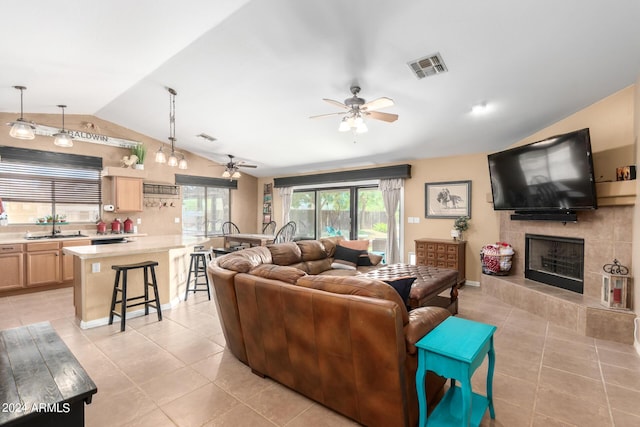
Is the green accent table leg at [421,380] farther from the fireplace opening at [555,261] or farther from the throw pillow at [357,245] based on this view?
the throw pillow at [357,245]

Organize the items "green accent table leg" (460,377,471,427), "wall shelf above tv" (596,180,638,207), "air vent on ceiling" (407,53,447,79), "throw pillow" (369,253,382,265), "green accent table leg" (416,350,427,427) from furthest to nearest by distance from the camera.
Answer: "throw pillow" (369,253,382,265) → "wall shelf above tv" (596,180,638,207) → "air vent on ceiling" (407,53,447,79) → "green accent table leg" (416,350,427,427) → "green accent table leg" (460,377,471,427)

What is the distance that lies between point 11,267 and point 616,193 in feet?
27.4

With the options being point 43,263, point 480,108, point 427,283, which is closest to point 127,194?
point 43,263

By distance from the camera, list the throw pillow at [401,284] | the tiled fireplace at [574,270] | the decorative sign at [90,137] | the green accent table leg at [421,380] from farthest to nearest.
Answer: the decorative sign at [90,137] < the tiled fireplace at [574,270] < the throw pillow at [401,284] < the green accent table leg at [421,380]

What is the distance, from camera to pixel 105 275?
3.78 metres

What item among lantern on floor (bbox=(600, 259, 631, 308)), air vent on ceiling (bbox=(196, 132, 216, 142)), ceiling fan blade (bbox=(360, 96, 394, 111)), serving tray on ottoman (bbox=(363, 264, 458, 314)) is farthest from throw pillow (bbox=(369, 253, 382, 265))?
air vent on ceiling (bbox=(196, 132, 216, 142))

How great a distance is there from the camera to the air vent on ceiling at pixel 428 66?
3042 mm

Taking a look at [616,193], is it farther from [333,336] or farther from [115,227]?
[115,227]

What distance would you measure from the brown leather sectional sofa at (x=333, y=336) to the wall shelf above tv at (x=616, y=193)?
2.70 meters

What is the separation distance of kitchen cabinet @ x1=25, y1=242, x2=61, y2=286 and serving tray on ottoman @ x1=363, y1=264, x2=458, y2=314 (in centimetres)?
537

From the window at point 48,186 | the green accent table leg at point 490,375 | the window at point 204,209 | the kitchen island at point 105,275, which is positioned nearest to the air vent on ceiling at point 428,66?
the green accent table leg at point 490,375

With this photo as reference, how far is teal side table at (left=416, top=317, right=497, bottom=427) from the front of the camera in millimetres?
1549

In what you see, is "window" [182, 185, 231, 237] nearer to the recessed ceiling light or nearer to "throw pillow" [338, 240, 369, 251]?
"throw pillow" [338, 240, 369, 251]

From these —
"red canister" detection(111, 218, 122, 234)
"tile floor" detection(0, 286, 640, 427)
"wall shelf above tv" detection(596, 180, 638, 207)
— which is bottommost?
"tile floor" detection(0, 286, 640, 427)
